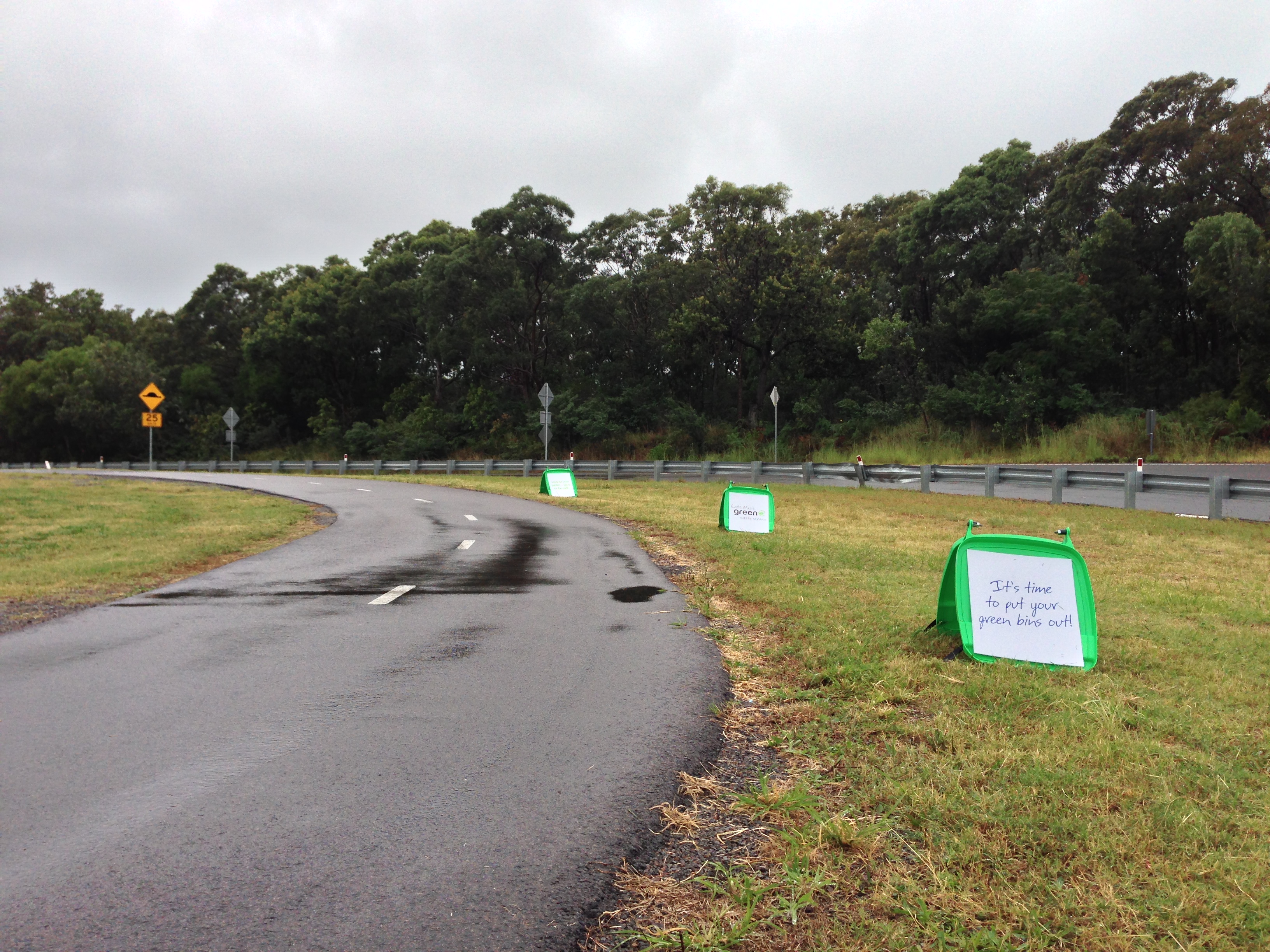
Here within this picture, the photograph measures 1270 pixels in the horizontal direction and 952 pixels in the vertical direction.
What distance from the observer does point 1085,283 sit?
41.5m

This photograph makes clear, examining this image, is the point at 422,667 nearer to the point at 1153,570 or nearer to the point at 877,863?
the point at 877,863

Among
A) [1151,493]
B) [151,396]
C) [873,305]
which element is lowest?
[1151,493]

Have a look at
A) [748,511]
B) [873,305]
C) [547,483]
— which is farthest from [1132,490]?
[873,305]

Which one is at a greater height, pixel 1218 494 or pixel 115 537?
pixel 1218 494

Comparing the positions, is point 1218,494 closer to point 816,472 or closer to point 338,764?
point 816,472

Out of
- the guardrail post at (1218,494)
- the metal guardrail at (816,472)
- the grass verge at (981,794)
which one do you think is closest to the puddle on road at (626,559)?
the grass verge at (981,794)

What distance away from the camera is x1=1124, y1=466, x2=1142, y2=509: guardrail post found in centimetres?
1786

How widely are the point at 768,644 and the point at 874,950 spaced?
4.38 meters

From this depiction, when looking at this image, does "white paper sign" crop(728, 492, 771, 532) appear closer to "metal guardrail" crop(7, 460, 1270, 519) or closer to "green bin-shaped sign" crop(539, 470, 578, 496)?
"metal guardrail" crop(7, 460, 1270, 519)

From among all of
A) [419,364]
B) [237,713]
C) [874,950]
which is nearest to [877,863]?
[874,950]

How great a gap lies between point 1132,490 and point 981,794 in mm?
16545

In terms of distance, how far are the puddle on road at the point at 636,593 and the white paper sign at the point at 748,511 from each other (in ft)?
17.4

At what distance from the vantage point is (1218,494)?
52.4 ft

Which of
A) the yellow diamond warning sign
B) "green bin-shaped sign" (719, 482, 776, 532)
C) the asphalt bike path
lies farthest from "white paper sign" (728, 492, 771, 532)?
the yellow diamond warning sign
